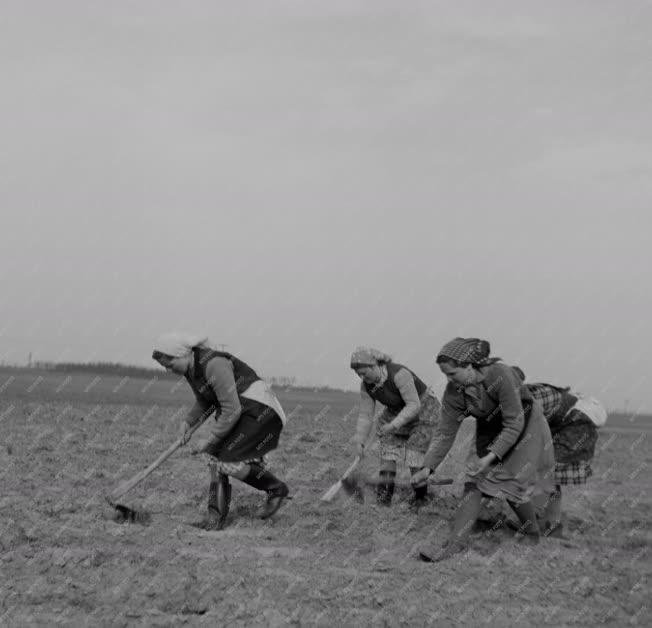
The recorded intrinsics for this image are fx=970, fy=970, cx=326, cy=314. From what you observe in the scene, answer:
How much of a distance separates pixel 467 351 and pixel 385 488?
6.54ft

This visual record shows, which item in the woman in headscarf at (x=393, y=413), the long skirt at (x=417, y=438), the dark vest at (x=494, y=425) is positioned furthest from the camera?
the long skirt at (x=417, y=438)

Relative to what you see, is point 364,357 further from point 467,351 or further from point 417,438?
point 467,351

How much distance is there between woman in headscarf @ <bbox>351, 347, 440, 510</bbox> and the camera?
6410 mm

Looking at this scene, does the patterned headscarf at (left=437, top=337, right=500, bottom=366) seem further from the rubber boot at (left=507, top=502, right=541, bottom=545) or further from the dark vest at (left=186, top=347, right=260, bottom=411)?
the dark vest at (left=186, top=347, right=260, bottom=411)

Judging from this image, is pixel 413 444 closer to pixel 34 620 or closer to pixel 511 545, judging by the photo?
pixel 511 545

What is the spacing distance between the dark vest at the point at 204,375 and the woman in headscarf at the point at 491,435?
1.19m

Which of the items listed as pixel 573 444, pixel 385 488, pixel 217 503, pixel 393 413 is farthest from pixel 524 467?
pixel 217 503

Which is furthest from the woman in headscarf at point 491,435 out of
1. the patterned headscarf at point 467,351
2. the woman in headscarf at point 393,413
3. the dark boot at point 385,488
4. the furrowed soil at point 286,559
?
the dark boot at point 385,488

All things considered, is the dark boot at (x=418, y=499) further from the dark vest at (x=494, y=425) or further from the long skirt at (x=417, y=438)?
the dark vest at (x=494, y=425)

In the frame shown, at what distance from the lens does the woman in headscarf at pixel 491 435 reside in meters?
5.16

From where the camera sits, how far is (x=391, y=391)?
651cm

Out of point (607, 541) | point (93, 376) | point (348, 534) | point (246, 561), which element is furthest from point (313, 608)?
point (93, 376)

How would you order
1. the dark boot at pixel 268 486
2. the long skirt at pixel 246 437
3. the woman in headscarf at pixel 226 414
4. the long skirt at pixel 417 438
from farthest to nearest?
the long skirt at pixel 417 438, the dark boot at pixel 268 486, the long skirt at pixel 246 437, the woman in headscarf at pixel 226 414

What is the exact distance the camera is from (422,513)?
22.0ft
